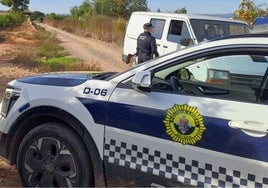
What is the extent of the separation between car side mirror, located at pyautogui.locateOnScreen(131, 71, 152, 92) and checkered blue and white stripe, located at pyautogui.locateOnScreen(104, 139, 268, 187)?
16.8 inches

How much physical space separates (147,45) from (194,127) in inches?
287

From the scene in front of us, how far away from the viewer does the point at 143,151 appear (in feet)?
10.3

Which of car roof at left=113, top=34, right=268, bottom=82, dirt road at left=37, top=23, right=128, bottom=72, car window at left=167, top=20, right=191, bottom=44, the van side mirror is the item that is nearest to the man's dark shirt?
the van side mirror

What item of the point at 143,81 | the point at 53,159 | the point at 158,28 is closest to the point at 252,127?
the point at 143,81

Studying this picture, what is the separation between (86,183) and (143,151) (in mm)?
604

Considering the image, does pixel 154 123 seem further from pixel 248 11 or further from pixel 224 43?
pixel 248 11

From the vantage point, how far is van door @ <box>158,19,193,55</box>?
34.6ft

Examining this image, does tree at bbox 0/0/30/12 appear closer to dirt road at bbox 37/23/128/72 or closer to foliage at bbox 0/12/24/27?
foliage at bbox 0/12/24/27

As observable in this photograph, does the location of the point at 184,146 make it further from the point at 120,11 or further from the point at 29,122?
the point at 120,11

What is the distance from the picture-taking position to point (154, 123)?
3.09 metres

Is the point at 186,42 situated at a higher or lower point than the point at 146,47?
higher

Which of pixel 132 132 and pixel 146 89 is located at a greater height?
pixel 146 89

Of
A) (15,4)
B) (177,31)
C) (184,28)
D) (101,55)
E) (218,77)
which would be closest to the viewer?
(218,77)

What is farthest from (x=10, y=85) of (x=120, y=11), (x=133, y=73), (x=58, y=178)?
(x=120, y=11)
